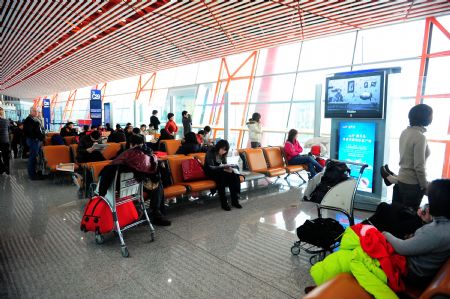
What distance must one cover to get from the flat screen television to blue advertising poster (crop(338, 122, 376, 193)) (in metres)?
0.26

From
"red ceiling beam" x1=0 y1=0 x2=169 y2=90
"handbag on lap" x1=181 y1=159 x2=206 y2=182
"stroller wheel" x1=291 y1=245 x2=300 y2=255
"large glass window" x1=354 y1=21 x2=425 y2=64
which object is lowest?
"stroller wheel" x1=291 y1=245 x2=300 y2=255

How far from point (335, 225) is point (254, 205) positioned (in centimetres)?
230

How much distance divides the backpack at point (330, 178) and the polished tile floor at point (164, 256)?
27.0 inches

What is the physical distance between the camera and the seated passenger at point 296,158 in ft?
22.9

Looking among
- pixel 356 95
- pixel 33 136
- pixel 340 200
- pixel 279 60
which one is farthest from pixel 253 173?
pixel 279 60

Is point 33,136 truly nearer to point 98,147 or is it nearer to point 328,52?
point 98,147

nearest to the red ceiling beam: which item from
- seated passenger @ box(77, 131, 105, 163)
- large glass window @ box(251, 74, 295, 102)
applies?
seated passenger @ box(77, 131, 105, 163)

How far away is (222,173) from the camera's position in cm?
522

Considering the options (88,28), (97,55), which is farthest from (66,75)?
(88,28)

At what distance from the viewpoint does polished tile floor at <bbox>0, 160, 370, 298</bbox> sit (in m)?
2.70

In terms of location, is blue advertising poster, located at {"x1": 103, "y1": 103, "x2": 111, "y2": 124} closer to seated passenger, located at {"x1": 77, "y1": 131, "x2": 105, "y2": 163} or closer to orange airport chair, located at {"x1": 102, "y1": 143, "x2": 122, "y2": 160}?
orange airport chair, located at {"x1": 102, "y1": 143, "x2": 122, "y2": 160}

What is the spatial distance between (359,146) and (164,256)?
147 inches

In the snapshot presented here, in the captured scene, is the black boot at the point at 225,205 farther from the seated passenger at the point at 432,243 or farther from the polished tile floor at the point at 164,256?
the seated passenger at the point at 432,243

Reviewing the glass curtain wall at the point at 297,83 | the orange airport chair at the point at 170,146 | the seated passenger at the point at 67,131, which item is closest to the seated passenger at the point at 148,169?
the orange airport chair at the point at 170,146
